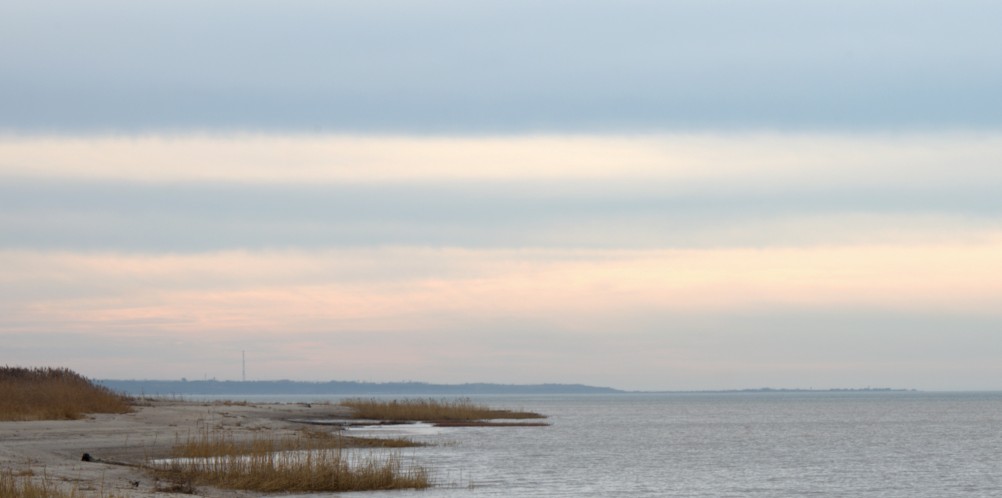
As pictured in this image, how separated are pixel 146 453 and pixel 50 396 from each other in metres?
16.5

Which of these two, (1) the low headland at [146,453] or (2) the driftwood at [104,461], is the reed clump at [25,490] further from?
(2) the driftwood at [104,461]

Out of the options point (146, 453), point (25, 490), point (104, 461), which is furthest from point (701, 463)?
point (25, 490)

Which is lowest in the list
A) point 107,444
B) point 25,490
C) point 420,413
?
point 25,490

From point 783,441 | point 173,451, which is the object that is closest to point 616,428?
point 783,441

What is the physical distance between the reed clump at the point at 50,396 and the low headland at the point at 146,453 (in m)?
0.05

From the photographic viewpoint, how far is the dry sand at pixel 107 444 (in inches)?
1201

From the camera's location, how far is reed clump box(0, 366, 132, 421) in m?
51.1

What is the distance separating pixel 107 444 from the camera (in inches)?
1666

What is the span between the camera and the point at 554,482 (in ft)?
143

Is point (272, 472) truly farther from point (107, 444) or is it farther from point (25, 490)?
point (107, 444)

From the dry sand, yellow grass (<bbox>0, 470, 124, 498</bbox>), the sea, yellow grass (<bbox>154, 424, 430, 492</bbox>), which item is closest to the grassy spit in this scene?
the sea

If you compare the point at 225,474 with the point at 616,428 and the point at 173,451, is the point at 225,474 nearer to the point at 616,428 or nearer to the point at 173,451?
the point at 173,451

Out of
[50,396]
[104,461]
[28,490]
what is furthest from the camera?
[50,396]

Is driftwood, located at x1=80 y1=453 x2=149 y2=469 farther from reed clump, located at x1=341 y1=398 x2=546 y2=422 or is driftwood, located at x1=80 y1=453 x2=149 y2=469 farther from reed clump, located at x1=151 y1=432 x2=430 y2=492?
reed clump, located at x1=341 y1=398 x2=546 y2=422
